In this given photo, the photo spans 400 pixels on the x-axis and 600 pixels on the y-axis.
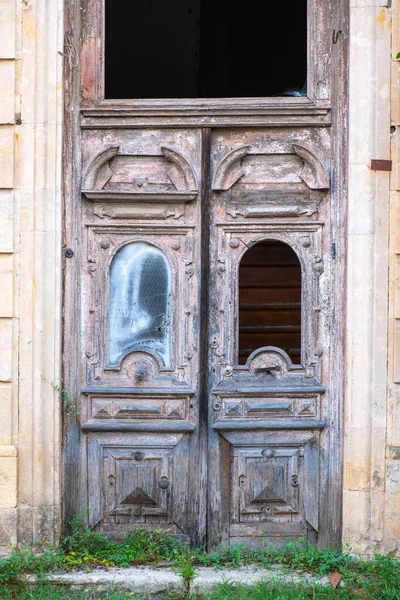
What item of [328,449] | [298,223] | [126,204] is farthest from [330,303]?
[126,204]

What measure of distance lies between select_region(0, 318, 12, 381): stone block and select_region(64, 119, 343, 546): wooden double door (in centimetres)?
38

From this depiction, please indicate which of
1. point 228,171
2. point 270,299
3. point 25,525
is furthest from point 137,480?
point 228,171

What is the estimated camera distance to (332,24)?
4684 mm

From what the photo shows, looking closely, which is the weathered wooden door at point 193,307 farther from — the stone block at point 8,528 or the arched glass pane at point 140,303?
the stone block at point 8,528

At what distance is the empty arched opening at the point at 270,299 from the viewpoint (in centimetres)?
491

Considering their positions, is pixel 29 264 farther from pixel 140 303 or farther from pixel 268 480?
pixel 268 480

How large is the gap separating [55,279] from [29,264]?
19cm

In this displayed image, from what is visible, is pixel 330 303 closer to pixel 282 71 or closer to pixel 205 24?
pixel 282 71

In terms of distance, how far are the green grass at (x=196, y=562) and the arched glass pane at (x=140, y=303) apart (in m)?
1.18

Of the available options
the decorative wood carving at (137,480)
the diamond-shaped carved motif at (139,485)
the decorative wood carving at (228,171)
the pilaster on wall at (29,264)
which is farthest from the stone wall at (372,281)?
the pilaster on wall at (29,264)

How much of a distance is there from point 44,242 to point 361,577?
284 cm

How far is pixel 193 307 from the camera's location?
15.6 feet

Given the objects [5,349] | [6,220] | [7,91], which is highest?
[7,91]

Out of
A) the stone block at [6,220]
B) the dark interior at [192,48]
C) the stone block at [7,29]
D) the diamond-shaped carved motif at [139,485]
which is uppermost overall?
the dark interior at [192,48]
